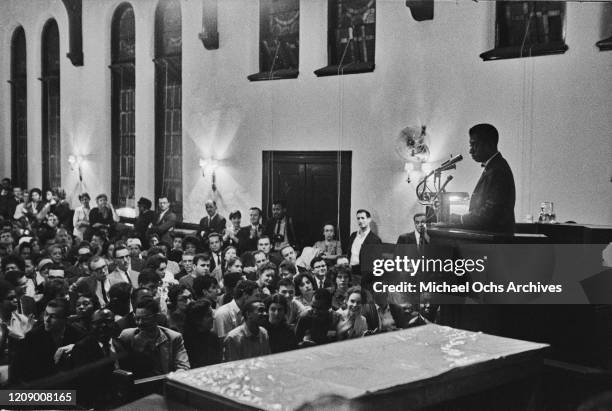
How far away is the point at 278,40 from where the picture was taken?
497 inches

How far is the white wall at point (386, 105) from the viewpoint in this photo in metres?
8.95

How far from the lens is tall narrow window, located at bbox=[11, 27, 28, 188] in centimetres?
1892

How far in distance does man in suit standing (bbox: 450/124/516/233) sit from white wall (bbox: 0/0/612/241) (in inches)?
197

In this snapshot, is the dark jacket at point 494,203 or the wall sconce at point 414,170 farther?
the wall sconce at point 414,170

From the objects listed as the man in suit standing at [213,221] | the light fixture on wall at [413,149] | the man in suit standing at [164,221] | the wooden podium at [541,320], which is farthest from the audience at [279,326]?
the man in suit standing at [164,221]

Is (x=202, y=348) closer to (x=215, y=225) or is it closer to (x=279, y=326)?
(x=279, y=326)

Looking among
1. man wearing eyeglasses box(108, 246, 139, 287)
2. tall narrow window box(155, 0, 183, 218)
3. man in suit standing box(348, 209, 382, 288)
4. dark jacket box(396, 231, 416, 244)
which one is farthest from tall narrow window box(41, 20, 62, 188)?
dark jacket box(396, 231, 416, 244)

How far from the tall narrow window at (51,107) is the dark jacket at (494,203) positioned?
15431 millimetres

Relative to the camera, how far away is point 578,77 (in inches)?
352

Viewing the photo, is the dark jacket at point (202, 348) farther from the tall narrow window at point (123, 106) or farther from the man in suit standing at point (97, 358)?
the tall narrow window at point (123, 106)

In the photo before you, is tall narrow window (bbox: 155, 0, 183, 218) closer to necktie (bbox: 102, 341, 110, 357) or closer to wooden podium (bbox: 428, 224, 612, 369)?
necktie (bbox: 102, 341, 110, 357)

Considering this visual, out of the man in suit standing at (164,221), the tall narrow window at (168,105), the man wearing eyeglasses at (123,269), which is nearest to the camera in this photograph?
the man wearing eyeglasses at (123,269)

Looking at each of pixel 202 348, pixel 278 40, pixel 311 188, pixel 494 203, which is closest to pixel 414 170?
pixel 311 188

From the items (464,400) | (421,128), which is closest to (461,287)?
(464,400)
